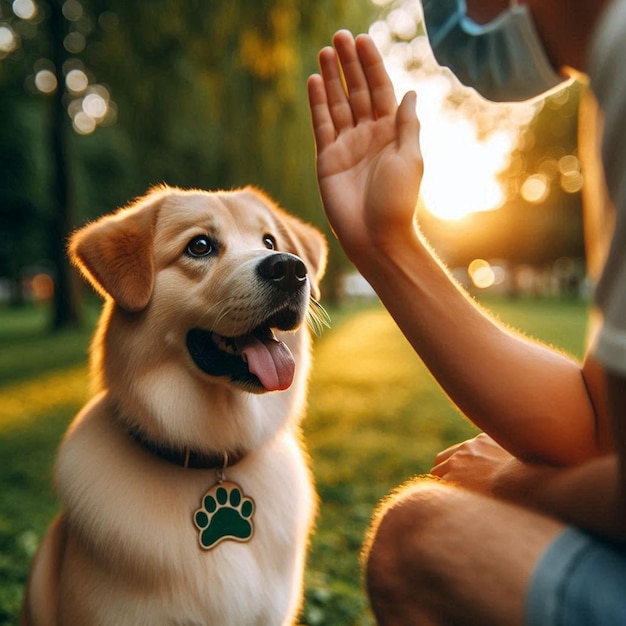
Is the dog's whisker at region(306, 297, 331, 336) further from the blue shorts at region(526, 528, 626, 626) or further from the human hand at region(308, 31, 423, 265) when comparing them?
the blue shorts at region(526, 528, 626, 626)

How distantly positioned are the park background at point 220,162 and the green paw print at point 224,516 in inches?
44.9

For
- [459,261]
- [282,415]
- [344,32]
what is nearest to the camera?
[344,32]

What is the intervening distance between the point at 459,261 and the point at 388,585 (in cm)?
5215

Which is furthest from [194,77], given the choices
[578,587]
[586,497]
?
[578,587]

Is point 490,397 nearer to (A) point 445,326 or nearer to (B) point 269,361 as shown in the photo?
(A) point 445,326

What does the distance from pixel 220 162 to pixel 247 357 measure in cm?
1281

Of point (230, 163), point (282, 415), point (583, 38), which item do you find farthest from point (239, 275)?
point (230, 163)

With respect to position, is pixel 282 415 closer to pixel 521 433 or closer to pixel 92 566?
pixel 92 566

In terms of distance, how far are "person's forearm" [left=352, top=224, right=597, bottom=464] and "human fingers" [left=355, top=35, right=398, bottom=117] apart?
44 cm

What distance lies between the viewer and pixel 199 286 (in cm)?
210

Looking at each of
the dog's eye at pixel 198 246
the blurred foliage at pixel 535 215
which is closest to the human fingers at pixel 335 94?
the dog's eye at pixel 198 246

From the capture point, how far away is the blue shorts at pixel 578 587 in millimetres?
1042

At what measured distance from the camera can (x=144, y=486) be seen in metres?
1.89

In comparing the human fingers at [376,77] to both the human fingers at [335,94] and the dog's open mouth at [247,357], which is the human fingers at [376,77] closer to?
the human fingers at [335,94]
